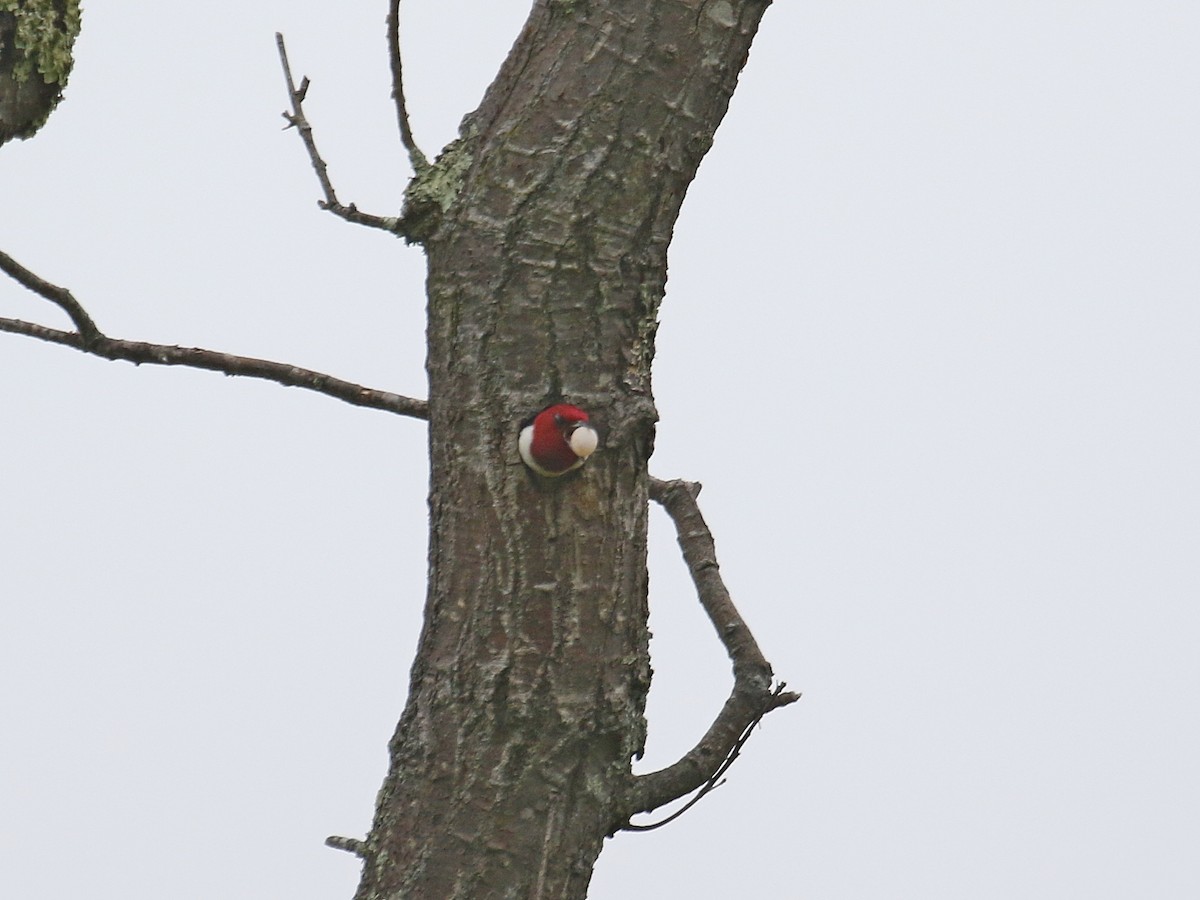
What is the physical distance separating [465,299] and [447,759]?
1.13 ft

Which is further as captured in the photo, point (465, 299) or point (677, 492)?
point (677, 492)

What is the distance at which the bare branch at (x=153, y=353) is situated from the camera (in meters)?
1.14

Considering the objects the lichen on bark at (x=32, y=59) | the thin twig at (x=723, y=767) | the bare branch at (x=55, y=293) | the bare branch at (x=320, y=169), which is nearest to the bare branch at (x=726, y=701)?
the thin twig at (x=723, y=767)

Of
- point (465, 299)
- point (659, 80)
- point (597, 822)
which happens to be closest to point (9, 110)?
point (465, 299)

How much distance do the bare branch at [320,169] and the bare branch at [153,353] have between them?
0.15 metres

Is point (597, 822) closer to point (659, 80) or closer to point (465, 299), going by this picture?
point (465, 299)

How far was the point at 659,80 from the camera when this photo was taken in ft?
Answer: 3.64

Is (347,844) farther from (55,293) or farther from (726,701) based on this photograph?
(55,293)

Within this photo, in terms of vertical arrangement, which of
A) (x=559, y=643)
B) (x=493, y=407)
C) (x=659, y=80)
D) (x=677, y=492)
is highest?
→ (x=659, y=80)

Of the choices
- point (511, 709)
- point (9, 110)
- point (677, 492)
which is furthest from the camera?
point (677, 492)

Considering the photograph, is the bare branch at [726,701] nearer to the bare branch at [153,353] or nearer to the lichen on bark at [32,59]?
the bare branch at [153,353]

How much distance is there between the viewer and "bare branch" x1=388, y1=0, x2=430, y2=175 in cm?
112

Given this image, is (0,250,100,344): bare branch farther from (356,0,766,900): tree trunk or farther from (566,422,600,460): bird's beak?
(566,422,600,460): bird's beak

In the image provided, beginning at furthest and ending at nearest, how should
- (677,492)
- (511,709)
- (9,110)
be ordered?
(677,492), (511,709), (9,110)
